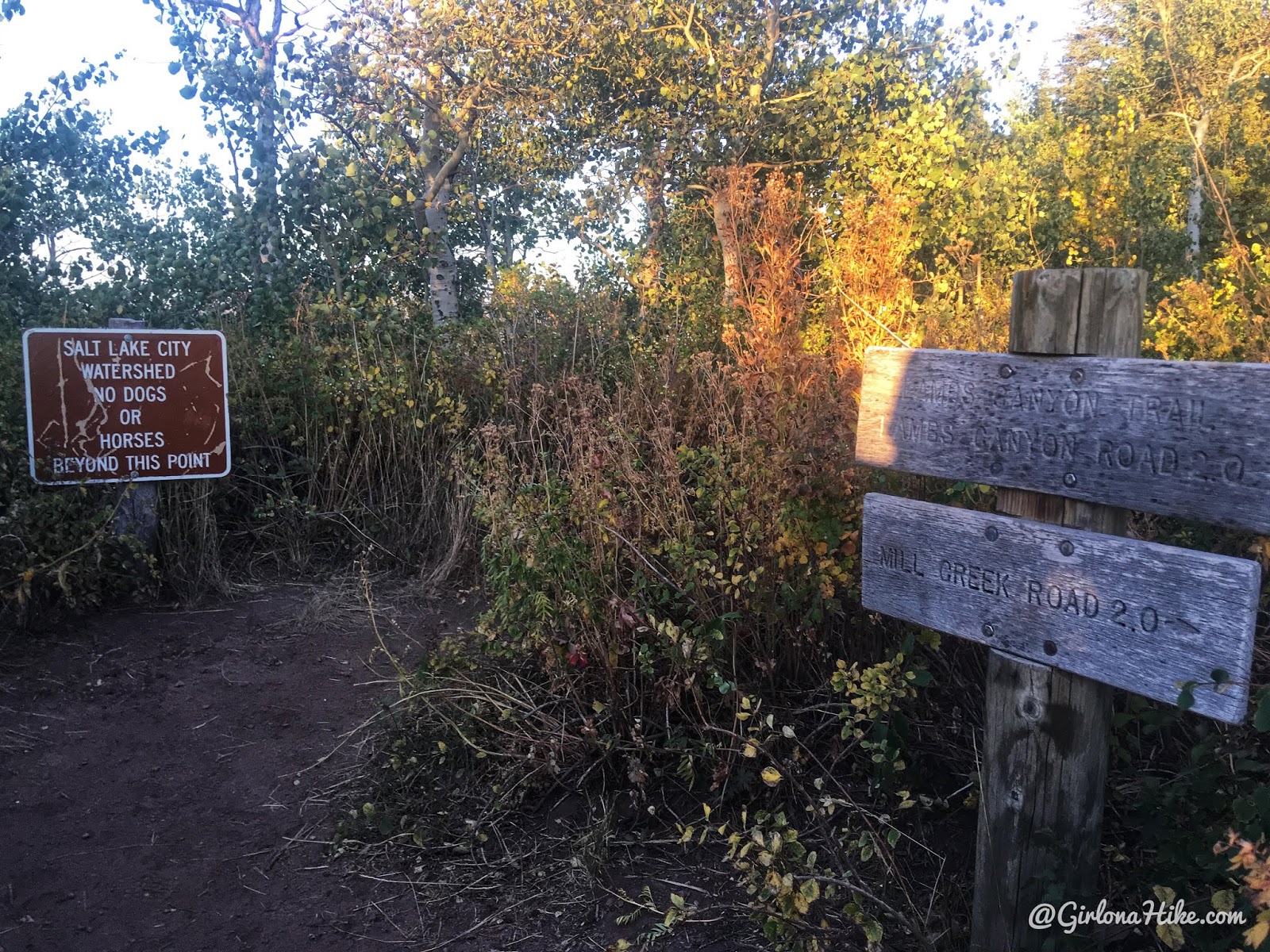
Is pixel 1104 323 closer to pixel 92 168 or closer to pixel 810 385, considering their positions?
pixel 810 385

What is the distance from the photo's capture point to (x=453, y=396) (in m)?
7.12

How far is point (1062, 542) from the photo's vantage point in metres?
2.21

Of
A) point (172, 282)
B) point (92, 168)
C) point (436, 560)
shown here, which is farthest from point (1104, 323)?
point (92, 168)

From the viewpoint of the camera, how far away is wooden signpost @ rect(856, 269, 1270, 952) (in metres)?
1.95

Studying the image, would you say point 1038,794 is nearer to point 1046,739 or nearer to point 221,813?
point 1046,739

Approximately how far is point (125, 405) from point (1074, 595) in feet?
18.0

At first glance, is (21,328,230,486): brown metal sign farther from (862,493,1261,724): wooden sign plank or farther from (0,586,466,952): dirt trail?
(862,493,1261,724): wooden sign plank

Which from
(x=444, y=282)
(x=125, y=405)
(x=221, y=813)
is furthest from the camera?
(x=444, y=282)

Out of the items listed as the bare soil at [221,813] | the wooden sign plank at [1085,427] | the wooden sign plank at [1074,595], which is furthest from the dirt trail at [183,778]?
the wooden sign plank at [1085,427]

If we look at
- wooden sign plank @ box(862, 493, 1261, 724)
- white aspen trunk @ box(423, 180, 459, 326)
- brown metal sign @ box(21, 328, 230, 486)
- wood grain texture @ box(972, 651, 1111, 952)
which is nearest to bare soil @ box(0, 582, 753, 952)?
wood grain texture @ box(972, 651, 1111, 952)

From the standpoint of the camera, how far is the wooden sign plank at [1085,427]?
192cm

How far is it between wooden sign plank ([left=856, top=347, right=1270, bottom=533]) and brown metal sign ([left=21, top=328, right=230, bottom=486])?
4.80 metres

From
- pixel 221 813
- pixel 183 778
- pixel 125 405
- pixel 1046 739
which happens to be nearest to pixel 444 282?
pixel 125 405

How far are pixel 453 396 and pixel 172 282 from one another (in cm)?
359
